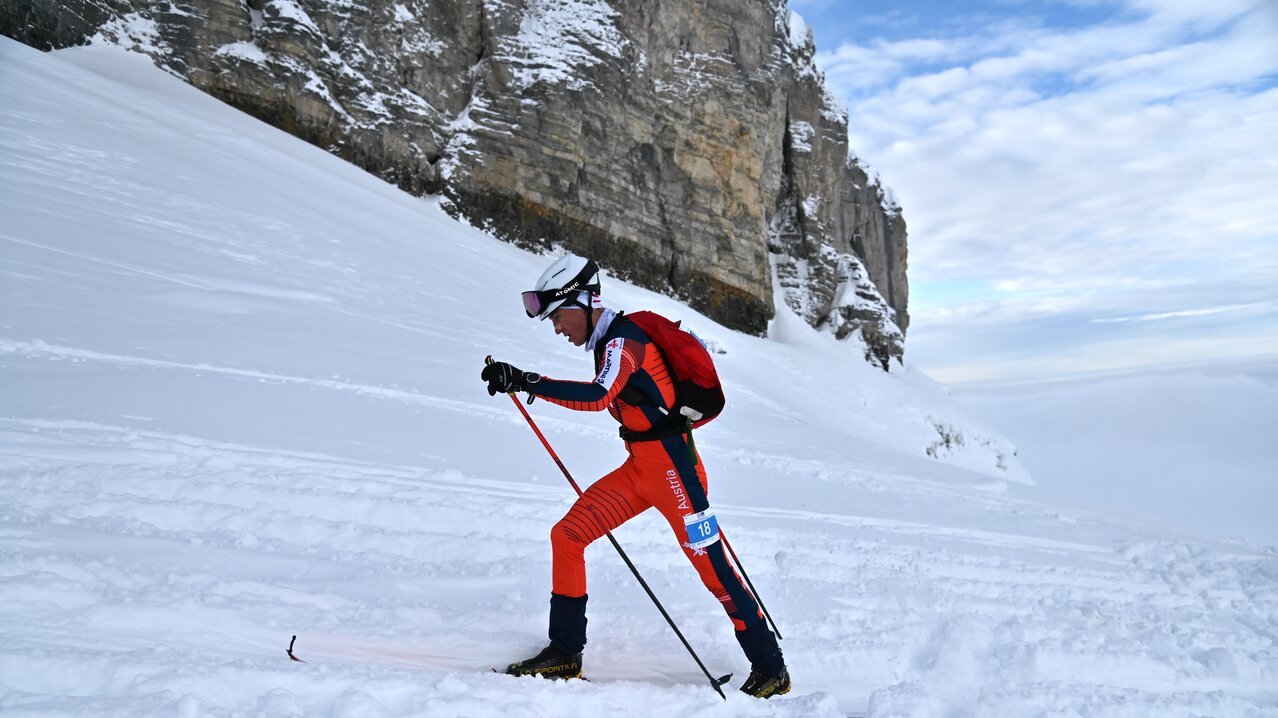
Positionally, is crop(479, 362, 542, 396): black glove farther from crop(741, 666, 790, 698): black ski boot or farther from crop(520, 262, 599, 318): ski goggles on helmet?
crop(741, 666, 790, 698): black ski boot

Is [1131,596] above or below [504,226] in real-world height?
below

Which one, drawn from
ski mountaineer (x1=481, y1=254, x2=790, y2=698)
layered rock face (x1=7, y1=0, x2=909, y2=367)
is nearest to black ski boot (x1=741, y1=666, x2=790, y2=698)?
ski mountaineer (x1=481, y1=254, x2=790, y2=698)

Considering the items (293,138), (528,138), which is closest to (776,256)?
(528,138)

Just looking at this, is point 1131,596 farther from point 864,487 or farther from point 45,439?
point 45,439

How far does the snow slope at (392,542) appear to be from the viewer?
2.96 metres

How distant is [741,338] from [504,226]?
390 inches

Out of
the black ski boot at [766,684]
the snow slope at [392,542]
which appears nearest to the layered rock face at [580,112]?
the snow slope at [392,542]

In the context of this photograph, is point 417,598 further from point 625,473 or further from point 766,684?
point 766,684

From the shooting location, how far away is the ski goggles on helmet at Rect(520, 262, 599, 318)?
134 inches

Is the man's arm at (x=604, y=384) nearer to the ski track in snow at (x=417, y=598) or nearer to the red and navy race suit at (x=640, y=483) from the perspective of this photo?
the red and navy race suit at (x=640, y=483)

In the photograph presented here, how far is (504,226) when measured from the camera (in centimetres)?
2677

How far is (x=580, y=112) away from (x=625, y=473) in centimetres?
2651

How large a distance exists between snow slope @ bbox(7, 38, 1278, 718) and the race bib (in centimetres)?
63

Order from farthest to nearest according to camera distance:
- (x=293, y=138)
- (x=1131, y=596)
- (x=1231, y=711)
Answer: (x=293, y=138) → (x=1131, y=596) → (x=1231, y=711)
